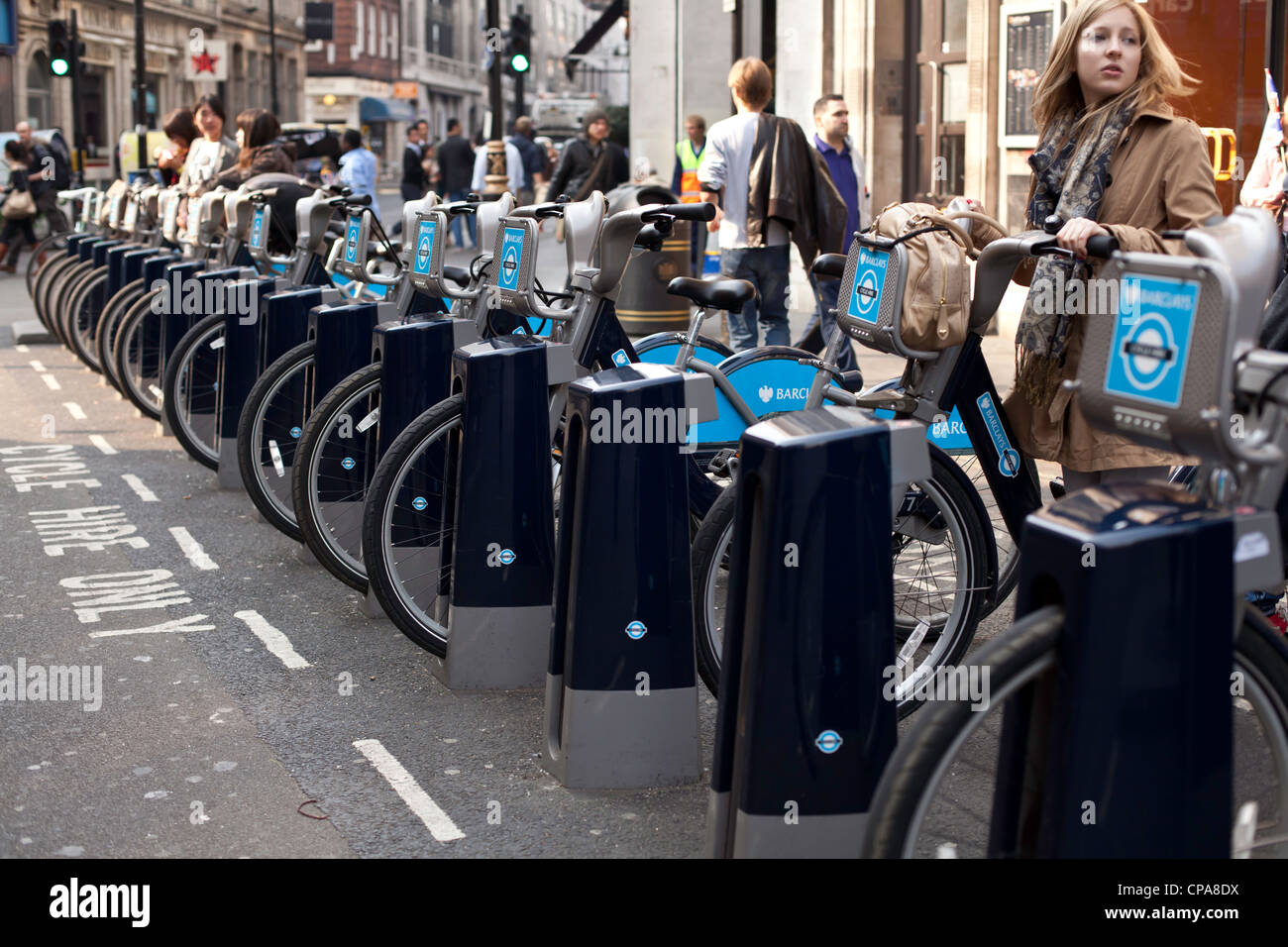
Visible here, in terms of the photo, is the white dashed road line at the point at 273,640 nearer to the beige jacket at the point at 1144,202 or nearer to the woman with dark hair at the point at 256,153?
the beige jacket at the point at 1144,202

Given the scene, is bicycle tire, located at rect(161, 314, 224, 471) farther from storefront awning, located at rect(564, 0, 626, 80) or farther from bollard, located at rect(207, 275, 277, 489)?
storefront awning, located at rect(564, 0, 626, 80)

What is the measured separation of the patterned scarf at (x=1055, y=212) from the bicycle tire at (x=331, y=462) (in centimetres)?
228

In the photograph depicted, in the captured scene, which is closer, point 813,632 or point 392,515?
point 813,632

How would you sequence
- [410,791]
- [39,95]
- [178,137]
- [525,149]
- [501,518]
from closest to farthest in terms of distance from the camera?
[410,791]
[501,518]
[178,137]
[525,149]
[39,95]

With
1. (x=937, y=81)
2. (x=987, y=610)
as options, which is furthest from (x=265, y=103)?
(x=987, y=610)

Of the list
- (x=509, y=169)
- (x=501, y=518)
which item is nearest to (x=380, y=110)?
(x=509, y=169)

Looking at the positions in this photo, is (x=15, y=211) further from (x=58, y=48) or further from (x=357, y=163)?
(x=357, y=163)

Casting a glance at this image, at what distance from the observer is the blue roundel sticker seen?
9.93 ft

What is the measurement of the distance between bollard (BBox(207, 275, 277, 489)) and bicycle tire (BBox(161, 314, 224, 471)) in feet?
0.85

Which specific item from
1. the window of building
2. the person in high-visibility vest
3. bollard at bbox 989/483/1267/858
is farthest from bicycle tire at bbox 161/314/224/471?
the window of building

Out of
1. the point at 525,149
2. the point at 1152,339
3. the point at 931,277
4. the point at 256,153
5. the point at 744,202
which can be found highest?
the point at 525,149

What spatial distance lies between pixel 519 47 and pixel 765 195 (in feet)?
34.1

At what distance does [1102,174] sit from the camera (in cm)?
385

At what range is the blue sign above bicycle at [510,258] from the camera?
5114mm
